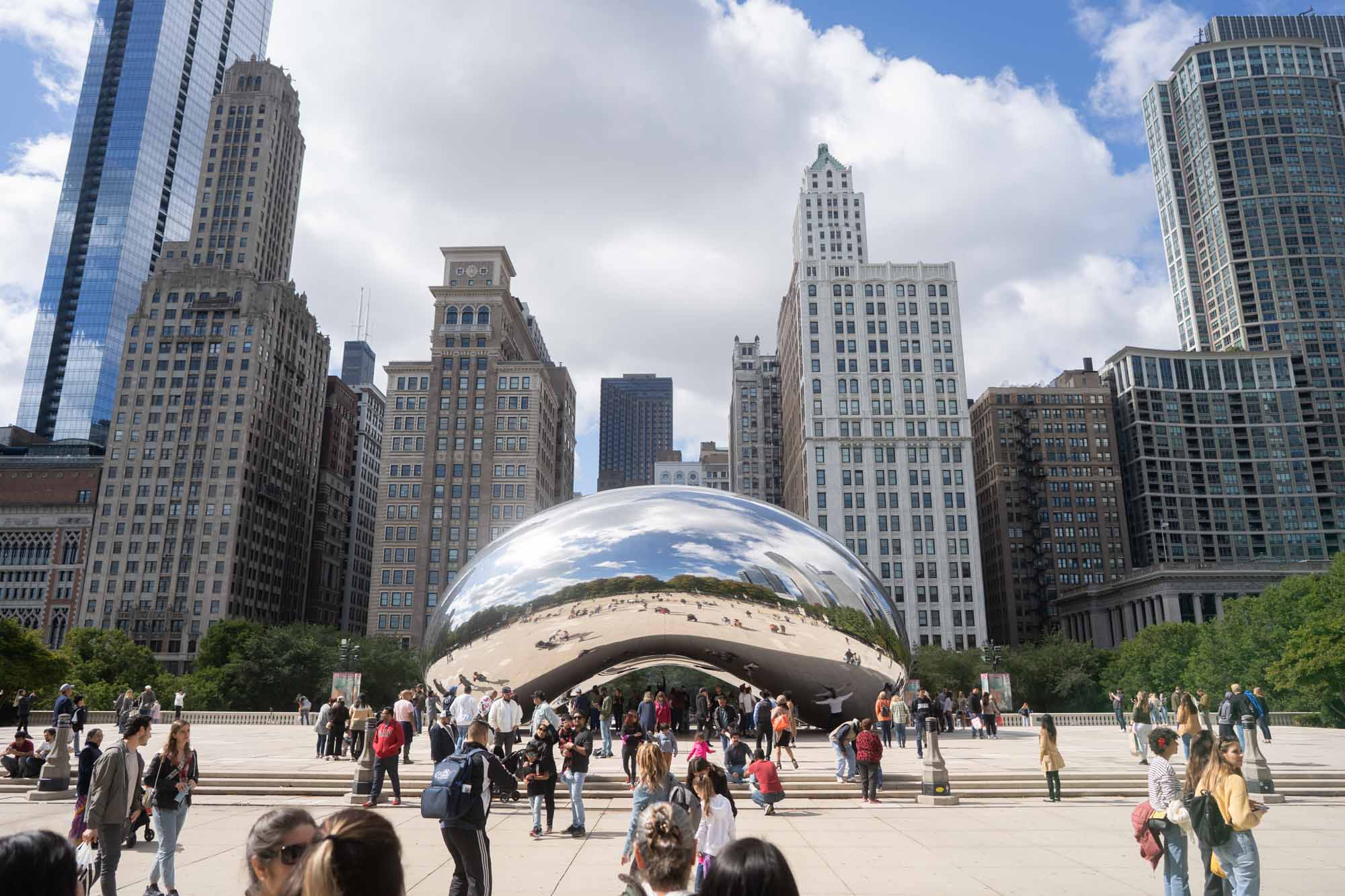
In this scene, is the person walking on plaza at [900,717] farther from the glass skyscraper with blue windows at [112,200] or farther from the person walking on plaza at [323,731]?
the glass skyscraper with blue windows at [112,200]

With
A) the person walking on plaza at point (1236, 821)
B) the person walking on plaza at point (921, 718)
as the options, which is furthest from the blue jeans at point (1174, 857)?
the person walking on plaza at point (921, 718)

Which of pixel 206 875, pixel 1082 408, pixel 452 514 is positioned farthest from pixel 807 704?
pixel 1082 408

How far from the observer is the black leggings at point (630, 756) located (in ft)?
49.6

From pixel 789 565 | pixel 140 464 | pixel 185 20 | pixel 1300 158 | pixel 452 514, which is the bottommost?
pixel 789 565

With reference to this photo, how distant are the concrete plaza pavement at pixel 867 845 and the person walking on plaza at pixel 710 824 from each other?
1770 millimetres

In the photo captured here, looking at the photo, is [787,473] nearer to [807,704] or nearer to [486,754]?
[807,704]

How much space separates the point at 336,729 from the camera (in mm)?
19547

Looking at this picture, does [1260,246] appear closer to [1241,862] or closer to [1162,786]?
[1162,786]

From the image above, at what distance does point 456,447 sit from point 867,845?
94877mm

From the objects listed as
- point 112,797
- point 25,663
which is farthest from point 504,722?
point 25,663

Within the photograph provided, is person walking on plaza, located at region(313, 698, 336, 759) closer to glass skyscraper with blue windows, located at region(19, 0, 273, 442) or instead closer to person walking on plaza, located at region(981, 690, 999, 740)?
person walking on plaza, located at region(981, 690, 999, 740)

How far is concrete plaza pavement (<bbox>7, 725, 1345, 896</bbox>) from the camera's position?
28.6ft

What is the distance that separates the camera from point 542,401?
347ft

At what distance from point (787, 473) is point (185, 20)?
13348 cm
